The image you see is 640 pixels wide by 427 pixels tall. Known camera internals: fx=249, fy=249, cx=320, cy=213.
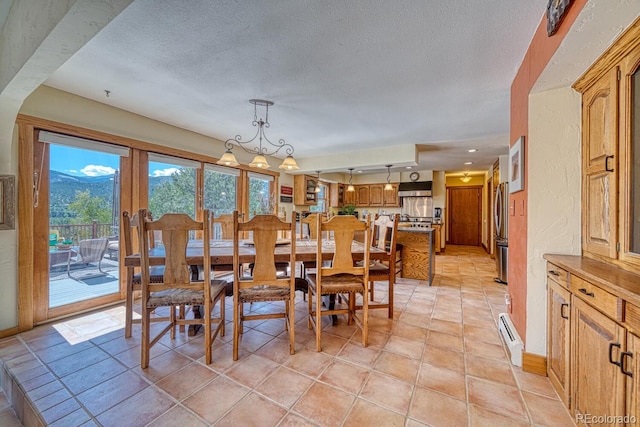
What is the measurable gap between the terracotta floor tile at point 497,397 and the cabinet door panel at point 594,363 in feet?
0.85

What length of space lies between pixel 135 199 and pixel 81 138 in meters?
0.81

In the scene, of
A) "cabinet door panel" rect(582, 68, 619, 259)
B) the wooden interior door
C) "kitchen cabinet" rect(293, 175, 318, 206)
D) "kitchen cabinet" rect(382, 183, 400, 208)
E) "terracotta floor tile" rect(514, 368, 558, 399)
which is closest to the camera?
"cabinet door panel" rect(582, 68, 619, 259)

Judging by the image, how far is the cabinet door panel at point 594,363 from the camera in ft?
3.25

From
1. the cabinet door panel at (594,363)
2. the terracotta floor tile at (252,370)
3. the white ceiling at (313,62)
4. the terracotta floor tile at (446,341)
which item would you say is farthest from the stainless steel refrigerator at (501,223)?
the terracotta floor tile at (252,370)

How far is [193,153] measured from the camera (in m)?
3.78

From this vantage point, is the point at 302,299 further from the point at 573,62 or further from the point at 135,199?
the point at 573,62

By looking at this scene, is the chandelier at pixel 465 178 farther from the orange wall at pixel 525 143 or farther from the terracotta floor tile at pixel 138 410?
the terracotta floor tile at pixel 138 410

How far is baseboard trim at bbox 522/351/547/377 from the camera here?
1718 mm

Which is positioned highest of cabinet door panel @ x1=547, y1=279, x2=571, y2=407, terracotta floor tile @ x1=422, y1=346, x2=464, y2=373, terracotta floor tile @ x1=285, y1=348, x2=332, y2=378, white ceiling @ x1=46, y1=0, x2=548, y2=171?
white ceiling @ x1=46, y1=0, x2=548, y2=171

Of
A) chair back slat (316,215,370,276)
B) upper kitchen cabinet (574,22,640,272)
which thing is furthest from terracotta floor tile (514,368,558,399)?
chair back slat (316,215,370,276)

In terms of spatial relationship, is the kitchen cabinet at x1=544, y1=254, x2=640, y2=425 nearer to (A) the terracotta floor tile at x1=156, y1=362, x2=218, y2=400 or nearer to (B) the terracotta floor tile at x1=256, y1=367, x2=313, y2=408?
(B) the terracotta floor tile at x1=256, y1=367, x2=313, y2=408

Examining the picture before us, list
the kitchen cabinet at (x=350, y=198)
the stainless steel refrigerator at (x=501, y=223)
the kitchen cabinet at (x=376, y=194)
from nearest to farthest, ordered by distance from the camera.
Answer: the stainless steel refrigerator at (x=501, y=223)
the kitchen cabinet at (x=376, y=194)
the kitchen cabinet at (x=350, y=198)

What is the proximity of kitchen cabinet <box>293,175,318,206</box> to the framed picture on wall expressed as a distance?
163 inches

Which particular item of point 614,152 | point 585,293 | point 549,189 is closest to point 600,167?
point 614,152
